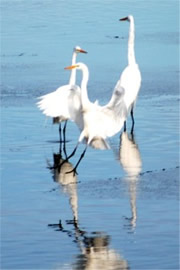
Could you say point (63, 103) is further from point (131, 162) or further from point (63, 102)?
point (131, 162)

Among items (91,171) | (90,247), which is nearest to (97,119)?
(91,171)

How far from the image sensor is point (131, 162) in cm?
1185

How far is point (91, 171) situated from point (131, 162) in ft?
2.28

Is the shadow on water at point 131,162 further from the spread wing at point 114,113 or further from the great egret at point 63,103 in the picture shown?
the great egret at point 63,103

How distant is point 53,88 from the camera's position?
56.7 feet

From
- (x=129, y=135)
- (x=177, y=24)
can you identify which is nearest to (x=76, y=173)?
(x=129, y=135)

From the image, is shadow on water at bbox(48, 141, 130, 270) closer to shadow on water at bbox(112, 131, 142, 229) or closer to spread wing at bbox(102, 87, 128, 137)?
shadow on water at bbox(112, 131, 142, 229)

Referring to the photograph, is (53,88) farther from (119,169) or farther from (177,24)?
(177,24)

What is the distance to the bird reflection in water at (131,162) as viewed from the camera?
32.4ft

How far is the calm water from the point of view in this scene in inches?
325

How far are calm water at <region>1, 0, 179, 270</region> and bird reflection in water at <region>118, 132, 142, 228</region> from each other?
1 cm

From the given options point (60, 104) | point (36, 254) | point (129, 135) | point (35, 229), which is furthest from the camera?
point (129, 135)

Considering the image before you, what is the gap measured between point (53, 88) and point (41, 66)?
2.48 meters

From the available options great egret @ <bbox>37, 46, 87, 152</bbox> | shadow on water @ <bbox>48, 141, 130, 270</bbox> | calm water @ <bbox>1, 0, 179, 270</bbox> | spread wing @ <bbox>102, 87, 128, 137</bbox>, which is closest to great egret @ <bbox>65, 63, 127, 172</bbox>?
spread wing @ <bbox>102, 87, 128, 137</bbox>
